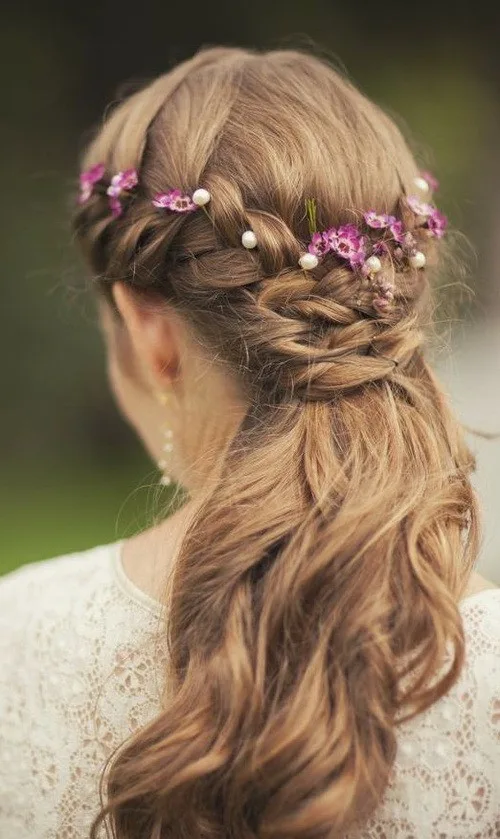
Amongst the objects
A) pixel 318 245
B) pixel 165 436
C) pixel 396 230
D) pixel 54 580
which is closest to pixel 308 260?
pixel 318 245

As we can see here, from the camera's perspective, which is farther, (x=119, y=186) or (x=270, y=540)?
(x=119, y=186)

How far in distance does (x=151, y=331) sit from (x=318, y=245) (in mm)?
280

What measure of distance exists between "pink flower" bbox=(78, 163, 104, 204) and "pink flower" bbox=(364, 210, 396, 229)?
0.44 meters

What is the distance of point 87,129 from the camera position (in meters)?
4.12

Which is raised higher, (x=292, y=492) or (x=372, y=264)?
(x=372, y=264)

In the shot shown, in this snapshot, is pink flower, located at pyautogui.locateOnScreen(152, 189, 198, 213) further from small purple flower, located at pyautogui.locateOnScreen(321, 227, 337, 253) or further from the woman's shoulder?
the woman's shoulder

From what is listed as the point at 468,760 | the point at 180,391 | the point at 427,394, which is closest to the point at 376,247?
the point at 427,394

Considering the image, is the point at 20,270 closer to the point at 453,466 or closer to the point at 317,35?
the point at 317,35

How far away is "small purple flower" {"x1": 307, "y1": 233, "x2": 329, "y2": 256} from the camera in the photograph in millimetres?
1033

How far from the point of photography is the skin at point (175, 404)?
42.7 inches

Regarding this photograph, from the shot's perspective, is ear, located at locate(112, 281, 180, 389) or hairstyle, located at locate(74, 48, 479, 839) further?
ear, located at locate(112, 281, 180, 389)

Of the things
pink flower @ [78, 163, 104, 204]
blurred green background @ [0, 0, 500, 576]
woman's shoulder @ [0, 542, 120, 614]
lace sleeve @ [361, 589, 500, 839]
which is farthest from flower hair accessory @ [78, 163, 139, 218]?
blurred green background @ [0, 0, 500, 576]

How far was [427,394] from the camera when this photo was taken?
108cm

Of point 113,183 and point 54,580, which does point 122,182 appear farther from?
point 54,580
